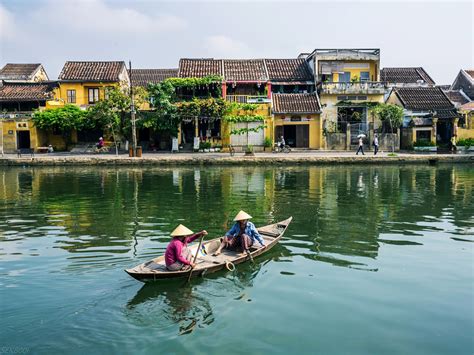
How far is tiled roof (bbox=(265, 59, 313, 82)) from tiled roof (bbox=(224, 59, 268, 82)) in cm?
88

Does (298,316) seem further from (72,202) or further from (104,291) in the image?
(72,202)

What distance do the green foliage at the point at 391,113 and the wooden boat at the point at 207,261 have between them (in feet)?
80.7

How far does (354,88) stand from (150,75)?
19577 millimetres

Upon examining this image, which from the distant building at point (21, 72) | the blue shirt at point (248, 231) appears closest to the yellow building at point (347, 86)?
the distant building at point (21, 72)

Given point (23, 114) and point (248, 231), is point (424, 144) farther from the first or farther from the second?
point (23, 114)

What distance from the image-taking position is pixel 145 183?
22.5 m

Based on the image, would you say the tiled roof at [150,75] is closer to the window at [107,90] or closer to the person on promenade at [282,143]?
the window at [107,90]

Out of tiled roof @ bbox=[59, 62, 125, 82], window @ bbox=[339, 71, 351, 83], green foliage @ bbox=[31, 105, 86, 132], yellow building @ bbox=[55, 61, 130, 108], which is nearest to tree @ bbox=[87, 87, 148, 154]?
green foliage @ bbox=[31, 105, 86, 132]

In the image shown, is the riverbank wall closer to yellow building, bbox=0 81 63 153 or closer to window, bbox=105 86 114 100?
yellow building, bbox=0 81 63 153

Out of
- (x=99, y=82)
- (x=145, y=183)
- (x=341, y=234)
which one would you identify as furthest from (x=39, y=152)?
(x=341, y=234)

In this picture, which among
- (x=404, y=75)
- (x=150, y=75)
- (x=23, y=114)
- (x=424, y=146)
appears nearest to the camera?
(x=424, y=146)

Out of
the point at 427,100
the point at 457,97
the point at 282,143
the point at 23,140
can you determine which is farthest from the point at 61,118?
the point at 457,97

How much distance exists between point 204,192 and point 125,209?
4.27 metres

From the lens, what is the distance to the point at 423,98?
36.4 meters
